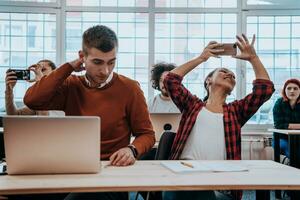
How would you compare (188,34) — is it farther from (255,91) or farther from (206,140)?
(206,140)

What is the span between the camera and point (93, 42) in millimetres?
1694

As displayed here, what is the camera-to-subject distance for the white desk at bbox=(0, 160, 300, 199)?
120cm

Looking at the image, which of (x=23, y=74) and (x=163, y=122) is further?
(x=23, y=74)

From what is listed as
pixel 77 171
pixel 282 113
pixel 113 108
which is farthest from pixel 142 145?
pixel 282 113

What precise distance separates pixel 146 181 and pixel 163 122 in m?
1.42

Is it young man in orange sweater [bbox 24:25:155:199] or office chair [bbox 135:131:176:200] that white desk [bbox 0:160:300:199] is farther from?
office chair [bbox 135:131:176:200]

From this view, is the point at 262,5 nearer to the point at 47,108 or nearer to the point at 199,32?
the point at 199,32

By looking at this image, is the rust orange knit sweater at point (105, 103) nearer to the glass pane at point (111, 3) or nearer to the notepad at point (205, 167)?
the notepad at point (205, 167)

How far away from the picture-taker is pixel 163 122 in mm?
2689

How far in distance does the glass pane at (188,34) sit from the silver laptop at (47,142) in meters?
3.57

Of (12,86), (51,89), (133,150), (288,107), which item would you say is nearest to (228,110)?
(133,150)

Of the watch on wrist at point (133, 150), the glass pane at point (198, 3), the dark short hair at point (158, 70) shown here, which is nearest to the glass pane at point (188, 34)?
the glass pane at point (198, 3)

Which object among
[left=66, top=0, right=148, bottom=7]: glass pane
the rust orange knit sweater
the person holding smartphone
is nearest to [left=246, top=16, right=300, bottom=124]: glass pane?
[left=66, top=0, right=148, bottom=7]: glass pane

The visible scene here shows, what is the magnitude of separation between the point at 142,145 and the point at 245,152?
3252 millimetres
